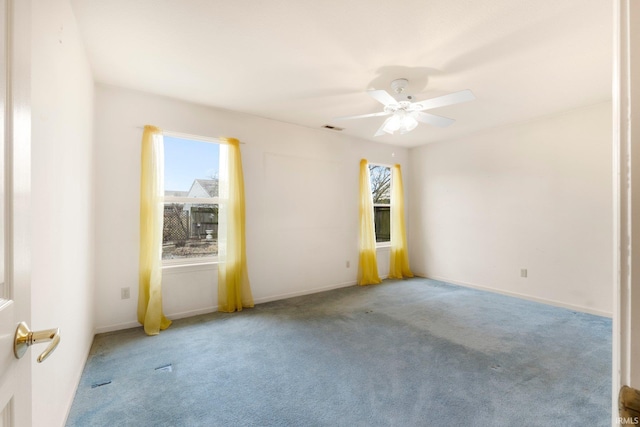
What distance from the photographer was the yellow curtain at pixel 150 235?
2.99 meters

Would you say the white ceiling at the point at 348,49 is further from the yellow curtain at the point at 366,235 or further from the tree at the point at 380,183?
the tree at the point at 380,183

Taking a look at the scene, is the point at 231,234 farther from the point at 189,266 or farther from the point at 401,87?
the point at 401,87

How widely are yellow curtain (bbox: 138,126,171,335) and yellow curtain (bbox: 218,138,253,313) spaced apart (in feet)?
2.21

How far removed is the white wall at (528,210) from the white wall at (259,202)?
1074mm

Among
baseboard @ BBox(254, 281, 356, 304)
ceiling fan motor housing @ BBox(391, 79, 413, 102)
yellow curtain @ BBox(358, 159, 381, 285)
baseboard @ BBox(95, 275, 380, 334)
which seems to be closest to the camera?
ceiling fan motor housing @ BBox(391, 79, 413, 102)

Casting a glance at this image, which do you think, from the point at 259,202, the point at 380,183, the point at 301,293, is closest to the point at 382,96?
the point at 259,202

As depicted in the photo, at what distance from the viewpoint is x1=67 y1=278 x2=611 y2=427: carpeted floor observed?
5.68 ft

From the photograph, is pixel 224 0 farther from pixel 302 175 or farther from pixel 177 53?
pixel 302 175

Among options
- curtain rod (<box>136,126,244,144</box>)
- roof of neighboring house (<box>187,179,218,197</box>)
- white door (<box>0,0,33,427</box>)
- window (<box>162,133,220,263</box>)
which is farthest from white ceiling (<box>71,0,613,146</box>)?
white door (<box>0,0,33,427</box>)

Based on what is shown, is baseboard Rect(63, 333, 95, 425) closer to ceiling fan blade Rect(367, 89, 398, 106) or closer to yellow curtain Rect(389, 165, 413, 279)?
ceiling fan blade Rect(367, 89, 398, 106)

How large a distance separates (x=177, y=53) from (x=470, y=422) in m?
3.35

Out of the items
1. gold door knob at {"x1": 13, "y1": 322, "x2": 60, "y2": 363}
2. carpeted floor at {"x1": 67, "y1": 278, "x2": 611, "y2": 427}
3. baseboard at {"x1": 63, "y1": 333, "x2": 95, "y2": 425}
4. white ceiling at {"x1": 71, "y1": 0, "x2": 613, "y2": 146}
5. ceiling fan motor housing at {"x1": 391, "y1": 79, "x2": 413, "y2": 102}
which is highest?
white ceiling at {"x1": 71, "y1": 0, "x2": 613, "y2": 146}

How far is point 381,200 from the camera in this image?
216 inches

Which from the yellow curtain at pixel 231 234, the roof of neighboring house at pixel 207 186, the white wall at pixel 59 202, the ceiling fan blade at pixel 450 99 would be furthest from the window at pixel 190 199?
the ceiling fan blade at pixel 450 99
